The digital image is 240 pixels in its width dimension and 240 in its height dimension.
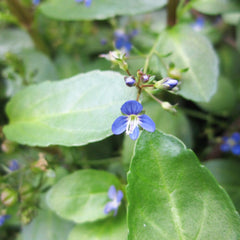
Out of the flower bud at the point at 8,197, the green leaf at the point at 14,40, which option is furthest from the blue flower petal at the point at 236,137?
the green leaf at the point at 14,40

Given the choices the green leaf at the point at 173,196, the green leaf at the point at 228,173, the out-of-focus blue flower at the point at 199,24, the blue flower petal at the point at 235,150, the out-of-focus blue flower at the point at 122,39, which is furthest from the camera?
the out-of-focus blue flower at the point at 199,24

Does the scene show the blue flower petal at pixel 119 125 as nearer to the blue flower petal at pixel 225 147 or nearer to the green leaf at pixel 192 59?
the green leaf at pixel 192 59

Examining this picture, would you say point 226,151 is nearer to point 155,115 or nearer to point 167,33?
point 155,115

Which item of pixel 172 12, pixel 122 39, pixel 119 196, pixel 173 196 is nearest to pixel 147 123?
pixel 173 196

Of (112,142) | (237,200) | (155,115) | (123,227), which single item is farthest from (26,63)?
(237,200)

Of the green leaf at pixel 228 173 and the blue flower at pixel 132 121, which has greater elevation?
the blue flower at pixel 132 121

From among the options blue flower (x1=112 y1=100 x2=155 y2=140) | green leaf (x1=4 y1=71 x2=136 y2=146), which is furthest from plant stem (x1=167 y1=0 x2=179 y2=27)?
blue flower (x1=112 y1=100 x2=155 y2=140)

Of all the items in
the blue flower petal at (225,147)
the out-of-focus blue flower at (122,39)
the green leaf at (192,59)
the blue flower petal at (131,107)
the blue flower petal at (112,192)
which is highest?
the blue flower petal at (131,107)
